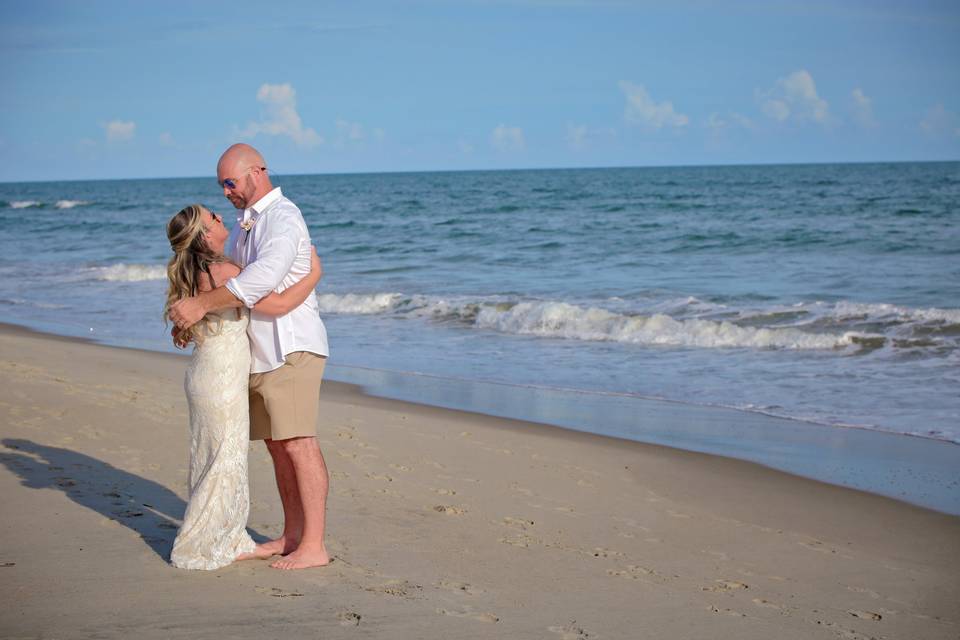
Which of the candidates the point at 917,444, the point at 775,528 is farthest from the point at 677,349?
the point at 775,528

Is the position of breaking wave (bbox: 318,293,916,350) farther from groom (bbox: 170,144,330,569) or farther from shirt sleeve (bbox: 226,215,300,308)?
shirt sleeve (bbox: 226,215,300,308)

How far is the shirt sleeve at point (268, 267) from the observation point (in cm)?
367

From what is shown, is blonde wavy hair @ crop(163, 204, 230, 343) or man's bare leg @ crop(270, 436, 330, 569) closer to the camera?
blonde wavy hair @ crop(163, 204, 230, 343)

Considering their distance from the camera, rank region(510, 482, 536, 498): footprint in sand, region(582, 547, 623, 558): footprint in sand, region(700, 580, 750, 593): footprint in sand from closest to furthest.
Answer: region(700, 580, 750, 593): footprint in sand < region(582, 547, 623, 558): footprint in sand < region(510, 482, 536, 498): footprint in sand

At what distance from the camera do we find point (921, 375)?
9.35 metres

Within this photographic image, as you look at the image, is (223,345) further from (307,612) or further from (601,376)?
(601,376)

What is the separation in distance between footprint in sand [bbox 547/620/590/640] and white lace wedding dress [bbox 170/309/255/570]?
4.74ft

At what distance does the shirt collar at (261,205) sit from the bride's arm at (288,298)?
29 centimetres

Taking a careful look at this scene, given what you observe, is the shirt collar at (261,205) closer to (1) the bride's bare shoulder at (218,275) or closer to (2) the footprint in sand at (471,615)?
(1) the bride's bare shoulder at (218,275)

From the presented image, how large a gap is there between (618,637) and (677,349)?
26.2 ft

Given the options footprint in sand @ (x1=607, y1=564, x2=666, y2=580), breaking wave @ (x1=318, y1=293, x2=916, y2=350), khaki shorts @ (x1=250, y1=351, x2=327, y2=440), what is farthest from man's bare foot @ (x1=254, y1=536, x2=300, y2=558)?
breaking wave @ (x1=318, y1=293, x2=916, y2=350)

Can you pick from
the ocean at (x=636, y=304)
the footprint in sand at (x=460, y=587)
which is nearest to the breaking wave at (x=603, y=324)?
the ocean at (x=636, y=304)

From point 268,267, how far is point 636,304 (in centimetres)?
1125

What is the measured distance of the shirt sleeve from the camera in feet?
12.0
